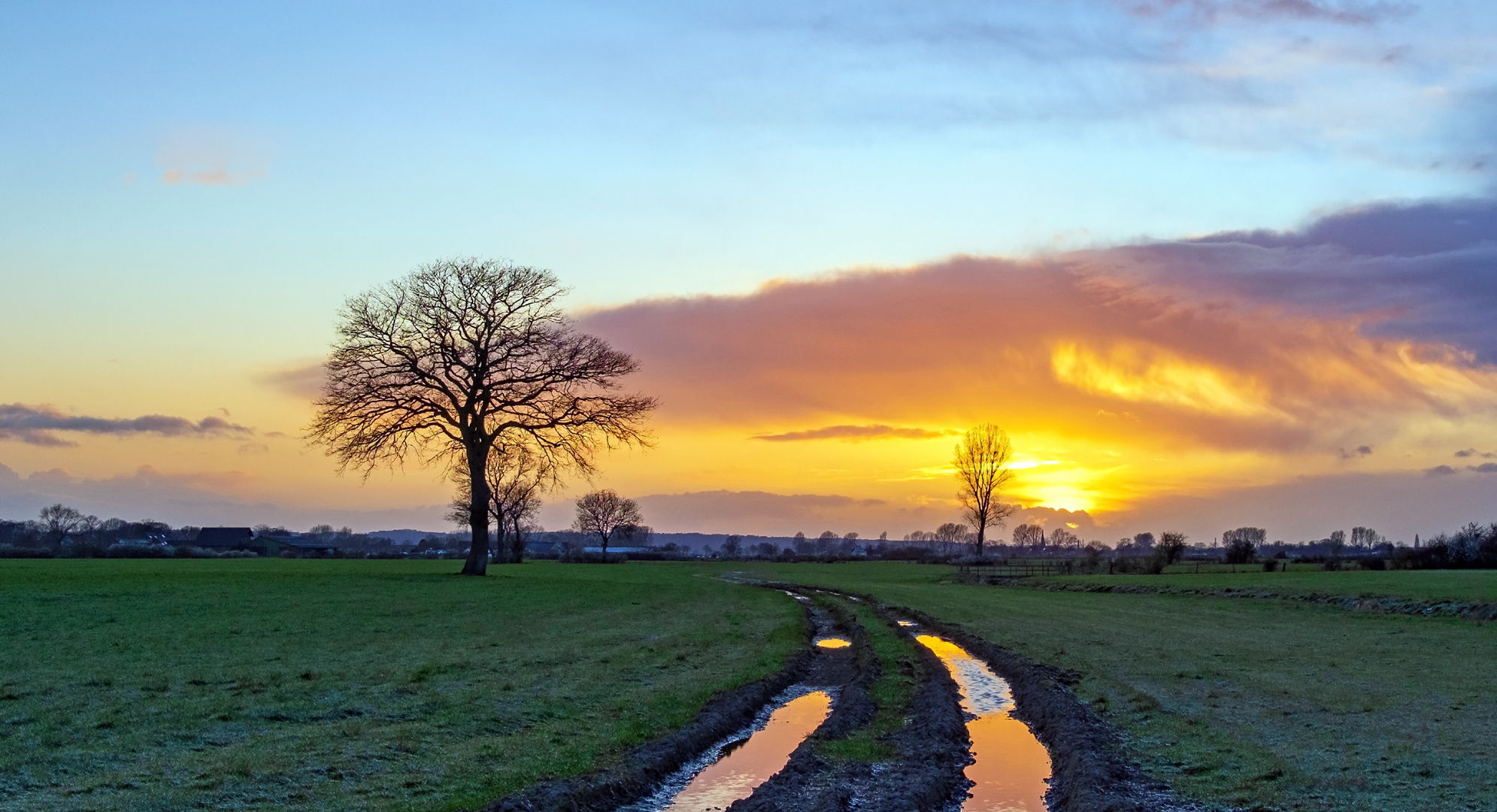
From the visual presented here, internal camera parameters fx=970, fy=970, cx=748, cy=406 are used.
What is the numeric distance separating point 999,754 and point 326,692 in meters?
12.9

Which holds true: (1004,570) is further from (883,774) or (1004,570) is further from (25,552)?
(25,552)

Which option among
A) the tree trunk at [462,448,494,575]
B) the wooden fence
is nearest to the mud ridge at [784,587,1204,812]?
the tree trunk at [462,448,494,575]

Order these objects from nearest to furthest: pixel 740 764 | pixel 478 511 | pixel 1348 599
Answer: pixel 740 764 < pixel 1348 599 < pixel 478 511

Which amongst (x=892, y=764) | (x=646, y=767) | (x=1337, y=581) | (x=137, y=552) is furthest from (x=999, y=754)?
(x=137, y=552)

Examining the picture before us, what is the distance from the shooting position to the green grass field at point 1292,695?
13336mm

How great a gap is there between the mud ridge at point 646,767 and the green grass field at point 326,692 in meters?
0.42

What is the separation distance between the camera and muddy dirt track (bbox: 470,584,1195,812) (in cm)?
1268

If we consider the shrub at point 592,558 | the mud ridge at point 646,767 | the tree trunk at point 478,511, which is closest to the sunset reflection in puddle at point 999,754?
the mud ridge at point 646,767

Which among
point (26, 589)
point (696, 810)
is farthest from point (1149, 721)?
point (26, 589)

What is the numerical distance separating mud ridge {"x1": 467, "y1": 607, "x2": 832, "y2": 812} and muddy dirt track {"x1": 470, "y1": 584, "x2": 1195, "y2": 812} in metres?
0.02

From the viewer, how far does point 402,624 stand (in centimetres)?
3341

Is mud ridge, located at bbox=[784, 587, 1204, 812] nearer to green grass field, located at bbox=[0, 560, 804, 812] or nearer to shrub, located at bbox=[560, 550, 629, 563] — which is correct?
green grass field, located at bbox=[0, 560, 804, 812]

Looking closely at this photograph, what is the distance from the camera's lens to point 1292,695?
21078 mm

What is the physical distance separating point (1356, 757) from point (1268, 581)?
57.6m
